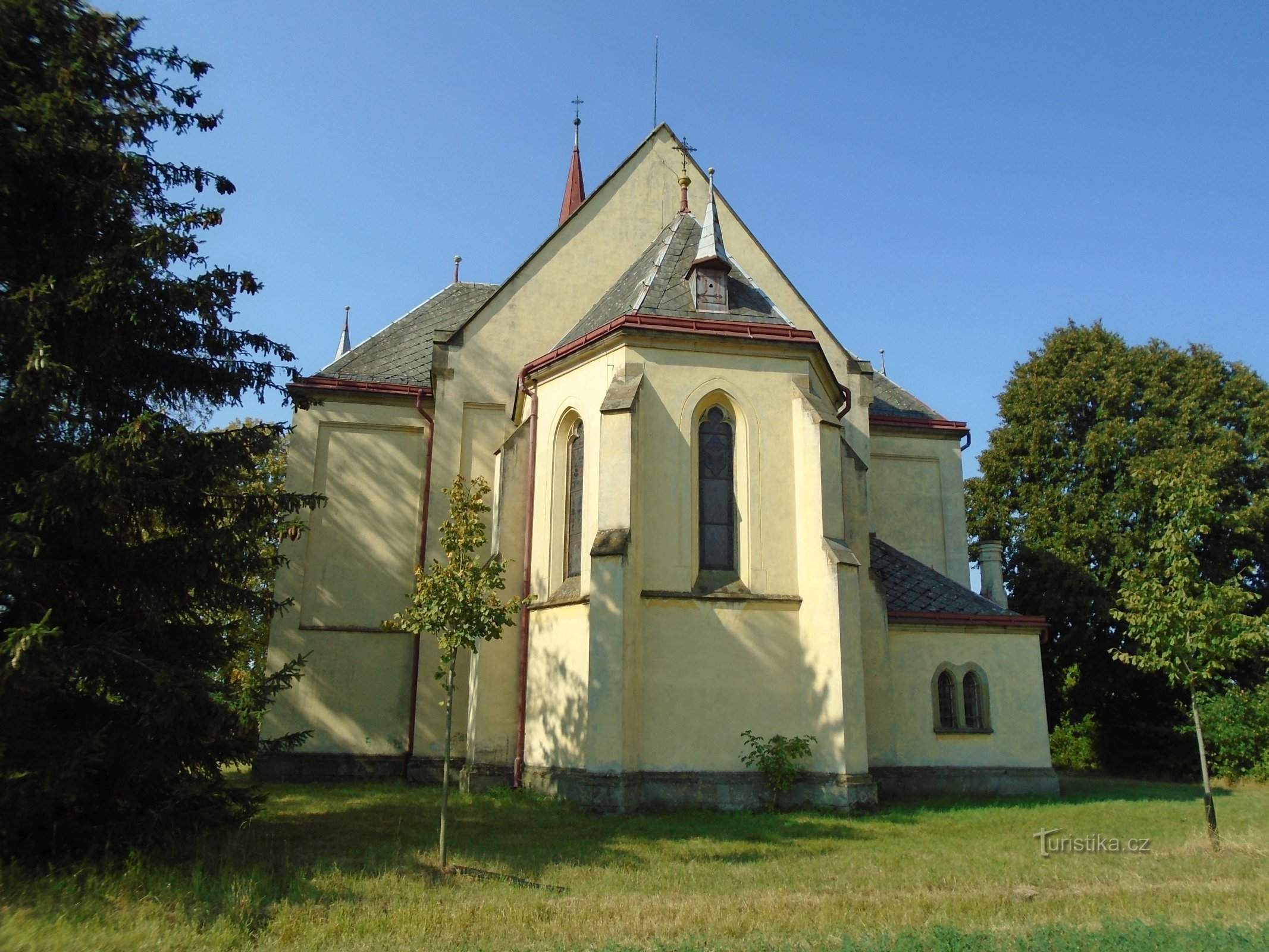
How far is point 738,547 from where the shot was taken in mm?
15281

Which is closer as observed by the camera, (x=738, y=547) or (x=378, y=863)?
(x=378, y=863)

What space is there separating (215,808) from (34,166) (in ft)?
22.4

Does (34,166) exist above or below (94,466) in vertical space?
above

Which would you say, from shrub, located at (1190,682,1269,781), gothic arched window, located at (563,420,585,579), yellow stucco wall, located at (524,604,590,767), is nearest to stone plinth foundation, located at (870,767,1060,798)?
yellow stucco wall, located at (524,604,590,767)

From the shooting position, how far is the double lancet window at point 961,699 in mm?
17594

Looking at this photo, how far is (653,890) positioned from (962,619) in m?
10.7

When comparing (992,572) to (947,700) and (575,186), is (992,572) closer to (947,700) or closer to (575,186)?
(947,700)

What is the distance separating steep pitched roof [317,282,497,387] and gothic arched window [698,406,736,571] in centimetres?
812

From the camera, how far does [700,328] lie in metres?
15.8

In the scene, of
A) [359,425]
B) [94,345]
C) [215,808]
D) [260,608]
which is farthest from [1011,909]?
[359,425]

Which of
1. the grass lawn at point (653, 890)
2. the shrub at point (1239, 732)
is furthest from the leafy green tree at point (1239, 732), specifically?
the grass lawn at point (653, 890)

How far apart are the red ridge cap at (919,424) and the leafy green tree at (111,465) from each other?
52.6ft

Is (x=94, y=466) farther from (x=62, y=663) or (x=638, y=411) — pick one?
(x=638, y=411)

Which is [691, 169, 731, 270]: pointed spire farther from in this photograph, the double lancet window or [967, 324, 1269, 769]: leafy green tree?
[967, 324, 1269, 769]: leafy green tree
